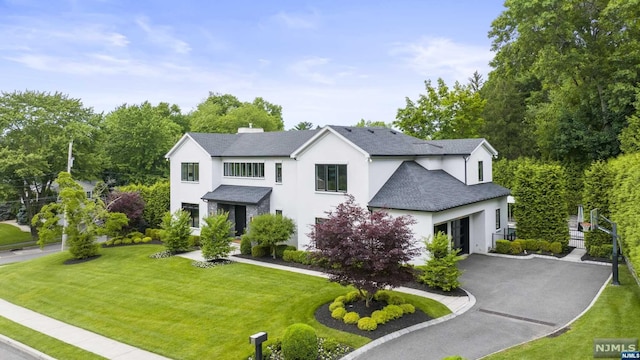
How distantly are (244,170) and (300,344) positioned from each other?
2086cm

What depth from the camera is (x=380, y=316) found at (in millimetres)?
14109

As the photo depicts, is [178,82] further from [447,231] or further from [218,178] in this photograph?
[447,231]

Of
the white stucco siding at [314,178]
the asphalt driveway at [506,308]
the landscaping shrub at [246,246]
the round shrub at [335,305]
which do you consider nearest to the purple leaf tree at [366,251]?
the round shrub at [335,305]

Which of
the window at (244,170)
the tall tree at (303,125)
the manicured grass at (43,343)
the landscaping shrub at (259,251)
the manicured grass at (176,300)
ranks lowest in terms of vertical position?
the manicured grass at (43,343)

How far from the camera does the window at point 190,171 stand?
32.5 metres

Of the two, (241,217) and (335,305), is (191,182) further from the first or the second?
(335,305)

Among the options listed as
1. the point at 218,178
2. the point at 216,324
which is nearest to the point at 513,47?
the point at 218,178

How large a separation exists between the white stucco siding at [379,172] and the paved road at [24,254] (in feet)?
100

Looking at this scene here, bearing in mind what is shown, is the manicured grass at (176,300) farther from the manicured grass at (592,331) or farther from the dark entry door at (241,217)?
the dark entry door at (241,217)

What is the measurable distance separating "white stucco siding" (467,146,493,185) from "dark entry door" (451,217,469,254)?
274cm

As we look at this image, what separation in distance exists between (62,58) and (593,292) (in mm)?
32667

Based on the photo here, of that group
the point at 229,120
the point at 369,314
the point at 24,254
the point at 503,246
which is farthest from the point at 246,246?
the point at 229,120

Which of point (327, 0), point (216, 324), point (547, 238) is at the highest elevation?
point (327, 0)

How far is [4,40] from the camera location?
24.0 meters
